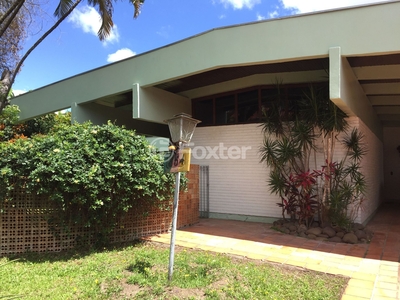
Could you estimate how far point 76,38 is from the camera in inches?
490

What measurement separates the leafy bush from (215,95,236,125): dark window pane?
381cm

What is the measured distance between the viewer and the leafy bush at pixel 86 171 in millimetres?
4770

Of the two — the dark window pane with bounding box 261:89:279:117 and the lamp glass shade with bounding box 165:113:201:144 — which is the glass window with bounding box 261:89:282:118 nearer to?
the dark window pane with bounding box 261:89:279:117

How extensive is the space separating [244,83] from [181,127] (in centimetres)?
543

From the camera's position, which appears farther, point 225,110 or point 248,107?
point 225,110

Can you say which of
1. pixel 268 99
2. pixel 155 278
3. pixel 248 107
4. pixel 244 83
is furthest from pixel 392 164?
pixel 155 278

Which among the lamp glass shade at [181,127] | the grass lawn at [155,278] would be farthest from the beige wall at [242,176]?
the lamp glass shade at [181,127]

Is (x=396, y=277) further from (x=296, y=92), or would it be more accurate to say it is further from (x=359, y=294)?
(x=296, y=92)

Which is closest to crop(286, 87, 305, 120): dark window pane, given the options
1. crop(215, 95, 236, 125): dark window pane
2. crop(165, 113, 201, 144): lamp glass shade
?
crop(215, 95, 236, 125): dark window pane

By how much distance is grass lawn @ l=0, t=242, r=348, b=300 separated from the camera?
3.49 metres

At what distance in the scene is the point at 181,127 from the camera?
381cm

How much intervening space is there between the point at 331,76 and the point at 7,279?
642 centimetres

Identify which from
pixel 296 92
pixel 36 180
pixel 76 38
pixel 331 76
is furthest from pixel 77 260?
pixel 76 38

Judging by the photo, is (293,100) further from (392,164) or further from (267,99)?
(392,164)
